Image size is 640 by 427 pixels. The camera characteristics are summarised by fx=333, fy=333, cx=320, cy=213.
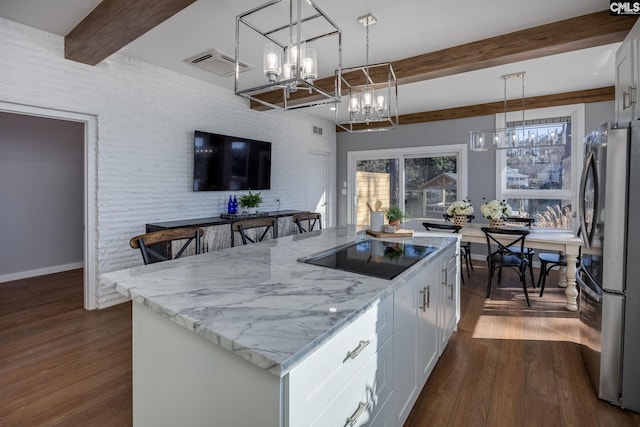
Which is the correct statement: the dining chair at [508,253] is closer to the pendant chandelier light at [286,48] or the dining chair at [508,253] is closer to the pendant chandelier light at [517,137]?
the pendant chandelier light at [517,137]

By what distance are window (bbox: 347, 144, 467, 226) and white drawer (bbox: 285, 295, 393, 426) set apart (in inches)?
203

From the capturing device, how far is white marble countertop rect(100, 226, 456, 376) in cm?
94

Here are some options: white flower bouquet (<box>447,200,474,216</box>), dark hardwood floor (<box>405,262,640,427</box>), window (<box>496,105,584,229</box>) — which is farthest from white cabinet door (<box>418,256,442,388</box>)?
window (<box>496,105,584,229</box>)

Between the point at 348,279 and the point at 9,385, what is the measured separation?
2367 millimetres

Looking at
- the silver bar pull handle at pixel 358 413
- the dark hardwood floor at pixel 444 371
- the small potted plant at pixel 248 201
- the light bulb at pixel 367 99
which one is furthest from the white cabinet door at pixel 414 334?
the small potted plant at pixel 248 201

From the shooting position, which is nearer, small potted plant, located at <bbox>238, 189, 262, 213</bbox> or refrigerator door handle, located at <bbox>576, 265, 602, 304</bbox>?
refrigerator door handle, located at <bbox>576, 265, 602, 304</bbox>

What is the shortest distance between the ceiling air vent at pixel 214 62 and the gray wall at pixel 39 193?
2.70 meters

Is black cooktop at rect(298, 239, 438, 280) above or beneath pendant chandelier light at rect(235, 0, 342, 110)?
beneath

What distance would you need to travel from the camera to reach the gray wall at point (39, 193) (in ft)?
14.6

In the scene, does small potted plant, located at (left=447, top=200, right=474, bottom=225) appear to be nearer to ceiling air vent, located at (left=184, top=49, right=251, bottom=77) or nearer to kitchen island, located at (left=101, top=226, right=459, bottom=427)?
kitchen island, located at (left=101, top=226, right=459, bottom=427)

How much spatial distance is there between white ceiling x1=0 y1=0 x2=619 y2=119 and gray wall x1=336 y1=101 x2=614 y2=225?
2.28 ft

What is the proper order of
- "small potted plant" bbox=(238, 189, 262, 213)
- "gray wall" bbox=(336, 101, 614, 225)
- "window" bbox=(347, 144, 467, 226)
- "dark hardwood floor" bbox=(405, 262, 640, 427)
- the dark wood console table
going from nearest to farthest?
"dark hardwood floor" bbox=(405, 262, 640, 427)
the dark wood console table
"small potted plant" bbox=(238, 189, 262, 213)
"gray wall" bbox=(336, 101, 614, 225)
"window" bbox=(347, 144, 467, 226)

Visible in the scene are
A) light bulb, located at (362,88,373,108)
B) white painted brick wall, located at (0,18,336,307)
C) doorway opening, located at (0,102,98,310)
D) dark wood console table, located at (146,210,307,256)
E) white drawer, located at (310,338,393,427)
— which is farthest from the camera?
dark wood console table, located at (146,210,307,256)

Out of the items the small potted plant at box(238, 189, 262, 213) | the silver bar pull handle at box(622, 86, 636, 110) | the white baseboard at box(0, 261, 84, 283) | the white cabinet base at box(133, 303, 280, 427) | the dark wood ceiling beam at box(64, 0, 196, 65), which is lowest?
the white baseboard at box(0, 261, 84, 283)
